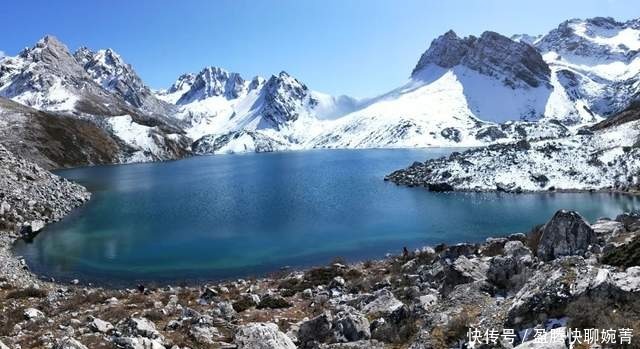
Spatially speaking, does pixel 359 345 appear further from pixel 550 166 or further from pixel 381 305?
pixel 550 166

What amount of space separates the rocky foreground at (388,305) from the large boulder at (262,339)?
5 cm

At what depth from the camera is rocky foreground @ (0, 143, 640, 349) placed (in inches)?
653

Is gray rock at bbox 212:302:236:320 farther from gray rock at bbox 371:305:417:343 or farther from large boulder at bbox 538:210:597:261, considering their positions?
large boulder at bbox 538:210:597:261

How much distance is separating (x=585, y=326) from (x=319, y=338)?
10.6 meters

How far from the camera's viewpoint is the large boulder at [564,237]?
31452 millimetres

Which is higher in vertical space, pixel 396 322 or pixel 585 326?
pixel 585 326

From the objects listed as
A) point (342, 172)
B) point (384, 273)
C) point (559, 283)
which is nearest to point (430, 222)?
point (384, 273)

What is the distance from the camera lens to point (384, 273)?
4231cm

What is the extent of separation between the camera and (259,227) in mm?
78188

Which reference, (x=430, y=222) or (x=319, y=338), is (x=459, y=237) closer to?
(x=430, y=222)

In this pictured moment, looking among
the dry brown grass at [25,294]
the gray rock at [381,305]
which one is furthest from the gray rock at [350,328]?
the dry brown grass at [25,294]

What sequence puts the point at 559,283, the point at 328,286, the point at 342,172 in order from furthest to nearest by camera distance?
the point at 342,172, the point at 328,286, the point at 559,283
